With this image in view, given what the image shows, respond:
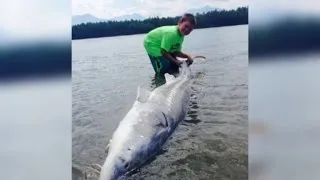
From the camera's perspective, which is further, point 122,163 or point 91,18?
point 91,18

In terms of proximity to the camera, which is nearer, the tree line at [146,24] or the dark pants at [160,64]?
the tree line at [146,24]

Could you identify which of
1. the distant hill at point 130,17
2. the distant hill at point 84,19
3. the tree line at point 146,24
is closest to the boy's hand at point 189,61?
the tree line at point 146,24

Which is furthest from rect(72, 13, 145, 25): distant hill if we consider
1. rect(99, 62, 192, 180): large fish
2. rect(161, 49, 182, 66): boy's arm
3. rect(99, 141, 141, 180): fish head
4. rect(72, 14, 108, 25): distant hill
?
rect(99, 141, 141, 180): fish head

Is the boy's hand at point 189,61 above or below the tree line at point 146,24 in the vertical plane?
below

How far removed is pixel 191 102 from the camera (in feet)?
5.87

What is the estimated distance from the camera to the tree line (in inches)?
67.7

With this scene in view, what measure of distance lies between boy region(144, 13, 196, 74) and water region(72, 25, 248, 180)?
0.02m

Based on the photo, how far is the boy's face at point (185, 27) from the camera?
1.78 metres

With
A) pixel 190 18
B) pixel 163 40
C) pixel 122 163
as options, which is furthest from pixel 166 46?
pixel 122 163

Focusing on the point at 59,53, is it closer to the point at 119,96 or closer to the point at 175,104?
the point at 119,96

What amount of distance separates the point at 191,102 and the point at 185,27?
276mm

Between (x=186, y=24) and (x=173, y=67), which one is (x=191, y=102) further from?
(x=186, y=24)

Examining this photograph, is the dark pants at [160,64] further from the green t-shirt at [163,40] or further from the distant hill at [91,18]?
the distant hill at [91,18]

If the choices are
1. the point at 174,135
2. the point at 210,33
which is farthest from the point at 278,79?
the point at 174,135
